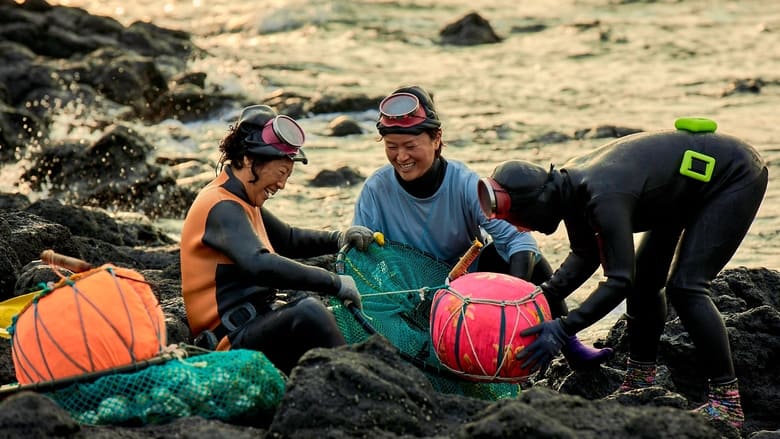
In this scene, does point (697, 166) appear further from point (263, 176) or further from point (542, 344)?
point (263, 176)

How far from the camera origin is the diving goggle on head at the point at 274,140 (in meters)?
6.05

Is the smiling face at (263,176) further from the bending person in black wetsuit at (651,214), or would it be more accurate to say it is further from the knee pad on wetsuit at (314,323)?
the bending person in black wetsuit at (651,214)

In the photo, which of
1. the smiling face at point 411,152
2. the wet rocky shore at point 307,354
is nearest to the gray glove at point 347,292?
the wet rocky shore at point 307,354

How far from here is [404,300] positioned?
6.96 metres

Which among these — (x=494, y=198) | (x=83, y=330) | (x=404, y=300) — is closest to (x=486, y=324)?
(x=494, y=198)

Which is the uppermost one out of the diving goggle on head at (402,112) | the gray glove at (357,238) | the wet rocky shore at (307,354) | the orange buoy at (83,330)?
the diving goggle on head at (402,112)

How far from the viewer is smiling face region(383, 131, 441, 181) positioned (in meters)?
7.03

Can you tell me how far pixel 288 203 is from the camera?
533 inches

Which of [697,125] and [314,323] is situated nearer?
[314,323]

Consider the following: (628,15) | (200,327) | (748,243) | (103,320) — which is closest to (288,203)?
(748,243)

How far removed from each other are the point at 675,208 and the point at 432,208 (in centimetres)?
165

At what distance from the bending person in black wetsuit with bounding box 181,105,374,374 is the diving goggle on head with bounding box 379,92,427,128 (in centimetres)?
91

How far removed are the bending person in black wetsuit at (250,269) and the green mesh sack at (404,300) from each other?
52 centimetres

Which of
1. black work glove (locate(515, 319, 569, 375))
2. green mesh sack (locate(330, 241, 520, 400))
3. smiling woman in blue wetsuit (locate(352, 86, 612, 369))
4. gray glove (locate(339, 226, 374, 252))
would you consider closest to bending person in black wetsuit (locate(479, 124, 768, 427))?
black work glove (locate(515, 319, 569, 375))
